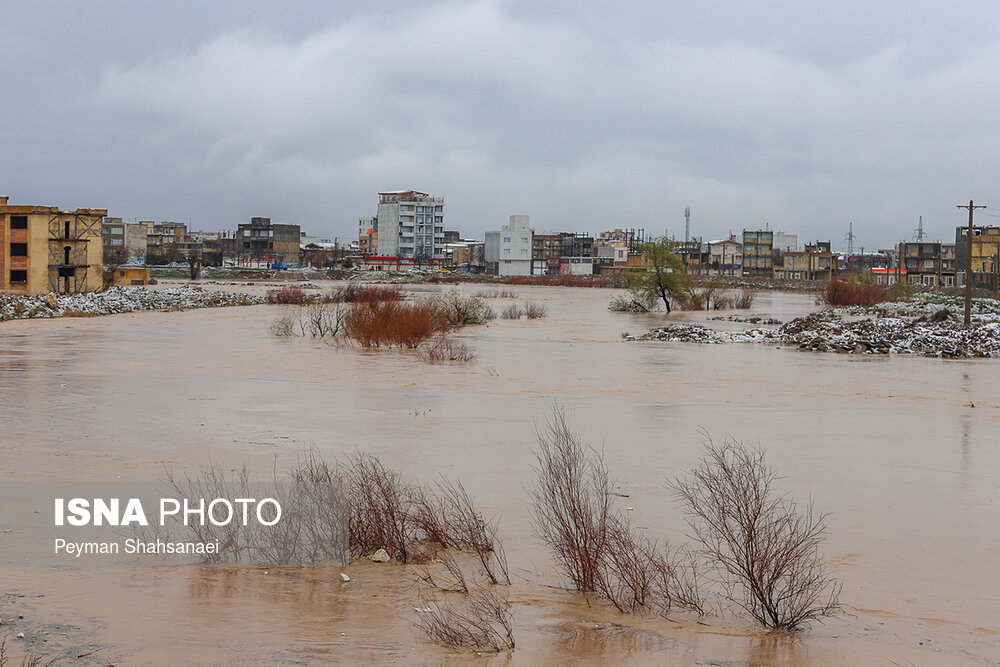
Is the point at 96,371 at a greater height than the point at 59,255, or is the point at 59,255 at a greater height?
the point at 59,255

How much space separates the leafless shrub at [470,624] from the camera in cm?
632

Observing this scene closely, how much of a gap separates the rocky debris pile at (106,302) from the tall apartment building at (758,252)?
112063 mm

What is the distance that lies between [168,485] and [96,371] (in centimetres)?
1459

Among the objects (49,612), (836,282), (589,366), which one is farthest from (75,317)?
(836,282)

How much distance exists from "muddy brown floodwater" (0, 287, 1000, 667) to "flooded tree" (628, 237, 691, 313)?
26.1m

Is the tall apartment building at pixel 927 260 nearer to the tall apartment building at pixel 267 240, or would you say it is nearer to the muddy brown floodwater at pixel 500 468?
the tall apartment building at pixel 267 240

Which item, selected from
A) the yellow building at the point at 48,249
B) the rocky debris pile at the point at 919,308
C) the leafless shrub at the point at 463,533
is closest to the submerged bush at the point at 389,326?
the leafless shrub at the point at 463,533

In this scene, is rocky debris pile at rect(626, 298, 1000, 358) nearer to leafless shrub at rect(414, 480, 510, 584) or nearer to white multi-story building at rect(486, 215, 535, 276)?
leafless shrub at rect(414, 480, 510, 584)

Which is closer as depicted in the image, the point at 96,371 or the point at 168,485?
the point at 168,485

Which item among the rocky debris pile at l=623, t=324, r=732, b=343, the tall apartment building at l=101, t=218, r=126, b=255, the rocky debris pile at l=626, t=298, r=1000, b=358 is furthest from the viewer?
the tall apartment building at l=101, t=218, r=126, b=255

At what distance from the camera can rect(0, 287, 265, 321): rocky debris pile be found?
155 ft

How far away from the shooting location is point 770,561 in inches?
272

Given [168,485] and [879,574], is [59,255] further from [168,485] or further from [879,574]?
[879,574]

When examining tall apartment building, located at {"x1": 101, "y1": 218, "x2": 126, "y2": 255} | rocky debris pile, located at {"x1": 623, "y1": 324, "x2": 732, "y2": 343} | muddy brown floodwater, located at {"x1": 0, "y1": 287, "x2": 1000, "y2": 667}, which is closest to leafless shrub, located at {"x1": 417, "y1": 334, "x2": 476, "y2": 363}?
muddy brown floodwater, located at {"x1": 0, "y1": 287, "x2": 1000, "y2": 667}
